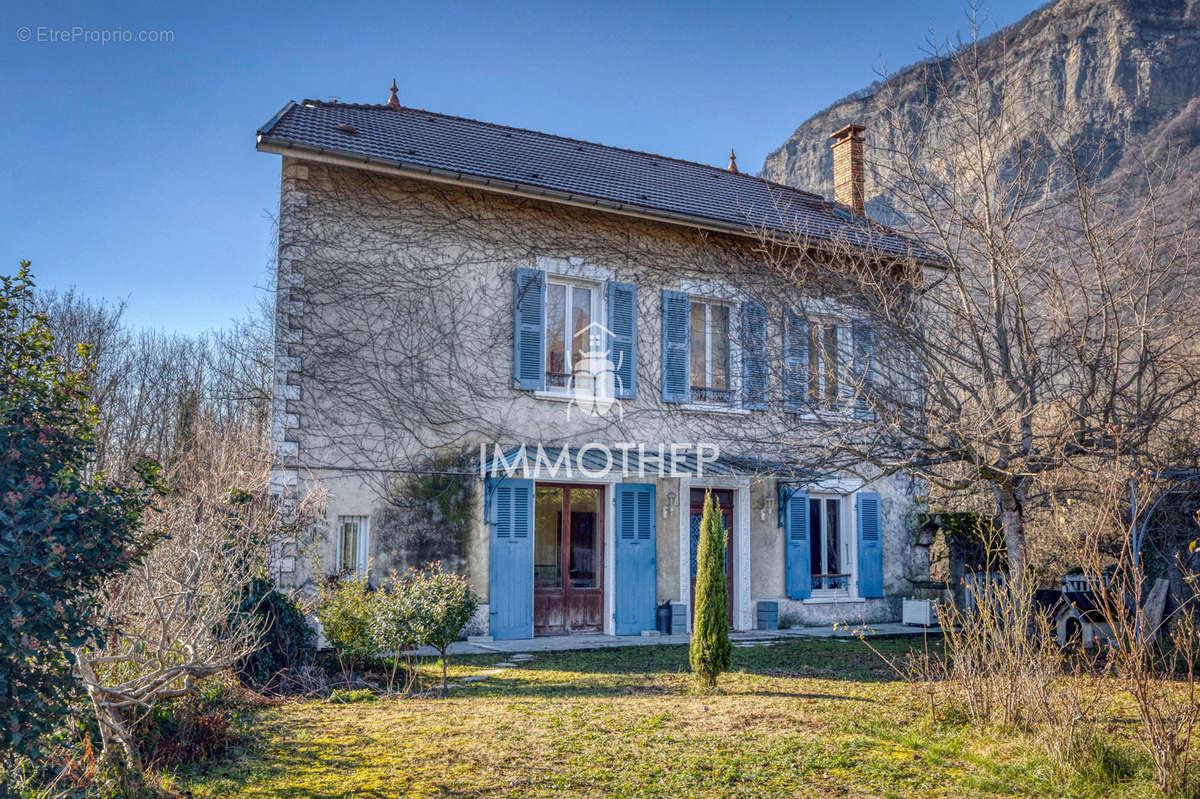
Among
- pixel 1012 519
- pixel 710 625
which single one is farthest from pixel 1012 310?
pixel 710 625

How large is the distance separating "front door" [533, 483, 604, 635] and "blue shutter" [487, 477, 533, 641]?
Result: 0.29 metres

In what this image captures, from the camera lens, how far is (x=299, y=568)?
1050 cm

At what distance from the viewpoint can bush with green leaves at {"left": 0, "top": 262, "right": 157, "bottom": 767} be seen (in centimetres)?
342

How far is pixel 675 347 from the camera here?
518 inches

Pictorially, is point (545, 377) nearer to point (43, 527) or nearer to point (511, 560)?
point (511, 560)

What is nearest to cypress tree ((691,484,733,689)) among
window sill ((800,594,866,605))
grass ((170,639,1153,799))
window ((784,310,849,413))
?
grass ((170,639,1153,799))

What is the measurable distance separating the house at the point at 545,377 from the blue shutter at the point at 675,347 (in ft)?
0.11

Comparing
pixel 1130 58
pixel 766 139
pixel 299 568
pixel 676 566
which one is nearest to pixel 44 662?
pixel 299 568

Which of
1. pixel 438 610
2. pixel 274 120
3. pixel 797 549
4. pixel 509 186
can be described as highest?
pixel 274 120

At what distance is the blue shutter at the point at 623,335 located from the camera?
41.8 feet

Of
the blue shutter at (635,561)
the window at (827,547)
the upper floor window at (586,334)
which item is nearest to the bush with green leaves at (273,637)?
the blue shutter at (635,561)

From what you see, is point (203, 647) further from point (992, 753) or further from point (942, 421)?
point (942, 421)

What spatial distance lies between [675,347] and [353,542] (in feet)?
17.7

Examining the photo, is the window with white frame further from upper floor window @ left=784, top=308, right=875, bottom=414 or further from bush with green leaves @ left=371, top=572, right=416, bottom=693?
bush with green leaves @ left=371, top=572, right=416, bottom=693
